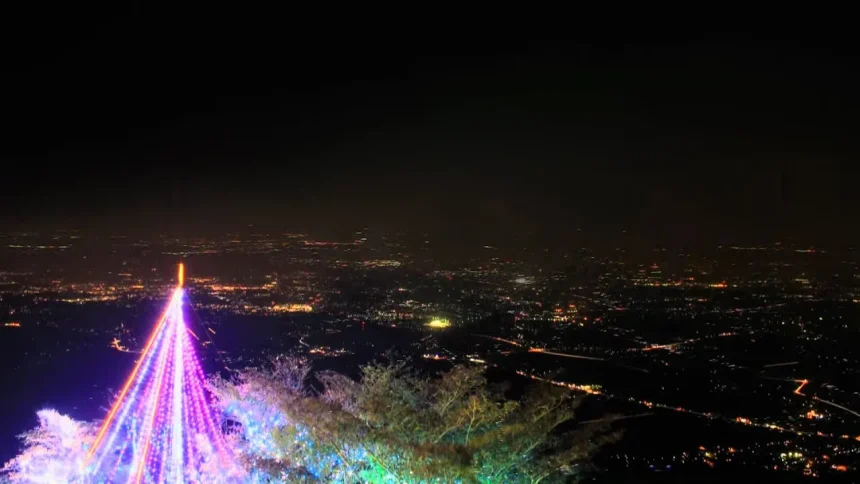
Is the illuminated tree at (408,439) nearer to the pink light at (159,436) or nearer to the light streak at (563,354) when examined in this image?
the pink light at (159,436)

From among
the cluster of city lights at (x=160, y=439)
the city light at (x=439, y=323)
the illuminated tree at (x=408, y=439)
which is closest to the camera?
the illuminated tree at (x=408, y=439)

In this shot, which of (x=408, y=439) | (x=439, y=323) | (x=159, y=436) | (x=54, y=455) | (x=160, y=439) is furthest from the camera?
(x=439, y=323)

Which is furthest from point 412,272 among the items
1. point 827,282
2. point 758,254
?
point 758,254

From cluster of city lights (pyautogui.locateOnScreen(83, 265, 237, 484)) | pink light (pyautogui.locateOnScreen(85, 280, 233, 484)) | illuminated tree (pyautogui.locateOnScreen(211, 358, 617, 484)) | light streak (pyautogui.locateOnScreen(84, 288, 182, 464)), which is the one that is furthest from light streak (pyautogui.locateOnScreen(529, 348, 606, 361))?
illuminated tree (pyautogui.locateOnScreen(211, 358, 617, 484))

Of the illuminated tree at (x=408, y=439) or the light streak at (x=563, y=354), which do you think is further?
the light streak at (x=563, y=354)

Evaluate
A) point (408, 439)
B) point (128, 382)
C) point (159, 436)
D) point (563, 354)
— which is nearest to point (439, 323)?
point (563, 354)

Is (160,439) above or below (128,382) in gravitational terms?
above

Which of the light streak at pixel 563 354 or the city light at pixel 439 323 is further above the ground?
the light streak at pixel 563 354

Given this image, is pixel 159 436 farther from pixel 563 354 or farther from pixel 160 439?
pixel 563 354

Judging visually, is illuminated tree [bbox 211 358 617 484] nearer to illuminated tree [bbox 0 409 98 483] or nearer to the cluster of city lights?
the cluster of city lights

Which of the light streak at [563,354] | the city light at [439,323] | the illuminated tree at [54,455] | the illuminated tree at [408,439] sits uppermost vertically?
the illuminated tree at [408,439]

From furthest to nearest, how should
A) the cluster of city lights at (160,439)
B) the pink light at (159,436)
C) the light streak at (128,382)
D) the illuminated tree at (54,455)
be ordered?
the light streak at (128,382), the pink light at (159,436), the cluster of city lights at (160,439), the illuminated tree at (54,455)

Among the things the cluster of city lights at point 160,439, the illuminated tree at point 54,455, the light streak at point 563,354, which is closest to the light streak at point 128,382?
the cluster of city lights at point 160,439
